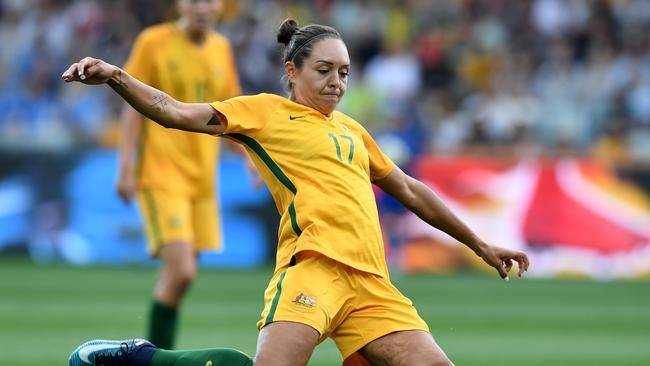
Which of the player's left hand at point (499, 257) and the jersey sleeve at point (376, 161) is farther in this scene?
the player's left hand at point (499, 257)

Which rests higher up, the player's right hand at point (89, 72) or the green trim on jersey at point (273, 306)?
the player's right hand at point (89, 72)

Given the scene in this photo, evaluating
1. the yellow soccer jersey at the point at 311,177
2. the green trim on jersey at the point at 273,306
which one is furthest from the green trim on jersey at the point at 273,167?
the green trim on jersey at the point at 273,306

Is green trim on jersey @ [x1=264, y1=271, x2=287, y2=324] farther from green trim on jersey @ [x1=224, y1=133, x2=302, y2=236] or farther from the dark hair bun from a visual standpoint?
the dark hair bun

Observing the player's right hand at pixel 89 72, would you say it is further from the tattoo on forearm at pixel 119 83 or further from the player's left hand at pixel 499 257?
the player's left hand at pixel 499 257

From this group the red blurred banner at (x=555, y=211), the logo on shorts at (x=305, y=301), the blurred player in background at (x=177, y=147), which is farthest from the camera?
the red blurred banner at (x=555, y=211)

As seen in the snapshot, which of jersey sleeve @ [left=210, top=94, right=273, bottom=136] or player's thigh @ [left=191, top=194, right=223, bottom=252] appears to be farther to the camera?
player's thigh @ [left=191, top=194, right=223, bottom=252]

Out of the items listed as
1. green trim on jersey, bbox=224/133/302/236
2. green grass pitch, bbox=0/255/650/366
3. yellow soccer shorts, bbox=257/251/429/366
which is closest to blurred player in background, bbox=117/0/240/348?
green grass pitch, bbox=0/255/650/366

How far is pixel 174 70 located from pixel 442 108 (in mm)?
10946

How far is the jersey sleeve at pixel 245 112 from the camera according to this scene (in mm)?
5793

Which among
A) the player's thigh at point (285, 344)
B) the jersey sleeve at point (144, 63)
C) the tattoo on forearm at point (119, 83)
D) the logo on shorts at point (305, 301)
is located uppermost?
the jersey sleeve at point (144, 63)

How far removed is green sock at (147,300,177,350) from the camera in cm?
839

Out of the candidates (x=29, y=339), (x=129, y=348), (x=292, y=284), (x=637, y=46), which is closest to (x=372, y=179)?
(x=292, y=284)

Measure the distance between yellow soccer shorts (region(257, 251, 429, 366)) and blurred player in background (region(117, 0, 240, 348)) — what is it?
9.58ft

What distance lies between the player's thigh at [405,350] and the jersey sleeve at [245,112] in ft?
3.83
